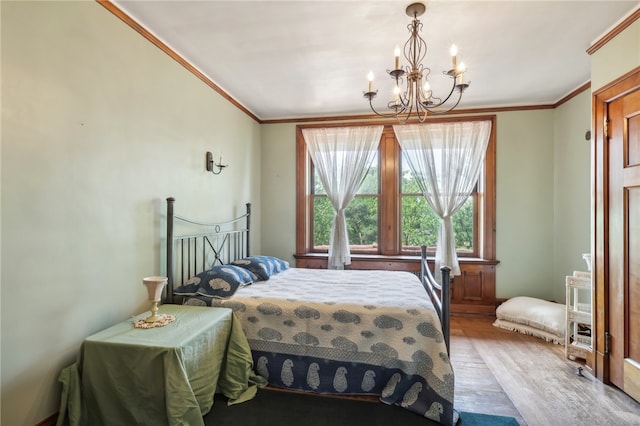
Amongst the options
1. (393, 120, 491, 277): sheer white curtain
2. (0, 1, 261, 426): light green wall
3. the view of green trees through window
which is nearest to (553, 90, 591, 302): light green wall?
(393, 120, 491, 277): sheer white curtain

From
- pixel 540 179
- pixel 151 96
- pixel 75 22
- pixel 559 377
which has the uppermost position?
pixel 75 22

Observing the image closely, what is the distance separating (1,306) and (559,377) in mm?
3612

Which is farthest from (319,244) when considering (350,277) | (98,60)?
(98,60)

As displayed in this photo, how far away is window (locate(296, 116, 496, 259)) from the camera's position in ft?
13.0

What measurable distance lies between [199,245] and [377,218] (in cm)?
235

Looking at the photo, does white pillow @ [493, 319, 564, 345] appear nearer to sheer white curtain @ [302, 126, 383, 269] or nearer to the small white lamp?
sheer white curtain @ [302, 126, 383, 269]

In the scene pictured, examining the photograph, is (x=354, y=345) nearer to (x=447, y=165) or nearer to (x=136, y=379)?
(x=136, y=379)

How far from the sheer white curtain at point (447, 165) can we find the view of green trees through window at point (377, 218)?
0.20m

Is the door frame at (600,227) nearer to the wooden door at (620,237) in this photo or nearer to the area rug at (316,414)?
the wooden door at (620,237)

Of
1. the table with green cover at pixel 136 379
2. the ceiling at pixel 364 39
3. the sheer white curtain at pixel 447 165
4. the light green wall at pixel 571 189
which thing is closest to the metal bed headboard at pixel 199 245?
the table with green cover at pixel 136 379

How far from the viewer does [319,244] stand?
4.45m

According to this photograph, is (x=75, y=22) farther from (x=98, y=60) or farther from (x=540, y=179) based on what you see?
(x=540, y=179)

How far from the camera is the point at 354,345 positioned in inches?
83.0

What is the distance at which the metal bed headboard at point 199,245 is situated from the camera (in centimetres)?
244
